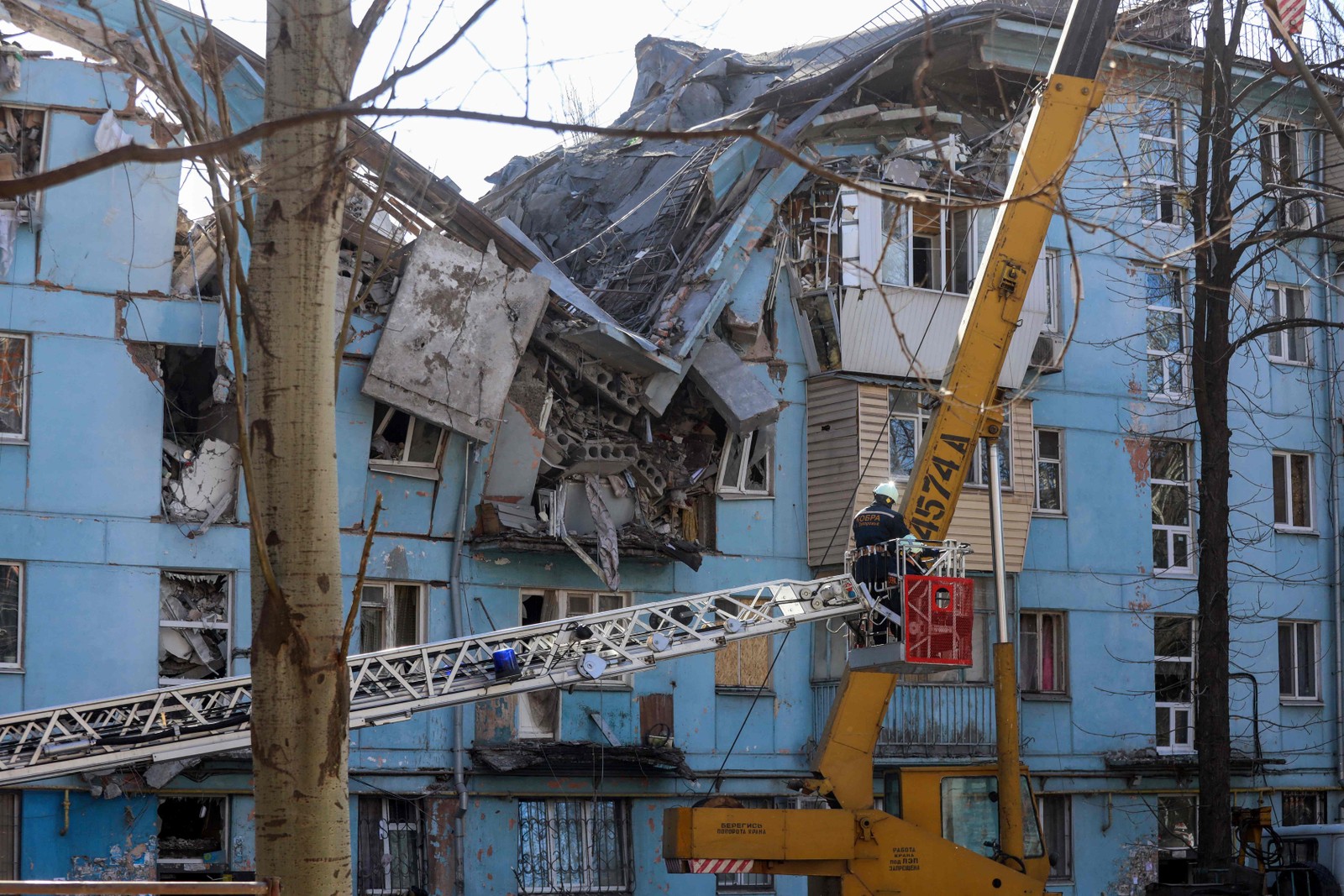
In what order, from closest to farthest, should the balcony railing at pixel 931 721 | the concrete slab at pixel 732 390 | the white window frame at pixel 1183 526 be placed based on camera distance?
the concrete slab at pixel 732 390, the balcony railing at pixel 931 721, the white window frame at pixel 1183 526

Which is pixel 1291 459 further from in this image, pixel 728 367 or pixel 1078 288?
pixel 1078 288

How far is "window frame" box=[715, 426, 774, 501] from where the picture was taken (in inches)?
872

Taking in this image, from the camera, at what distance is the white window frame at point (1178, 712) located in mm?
25438

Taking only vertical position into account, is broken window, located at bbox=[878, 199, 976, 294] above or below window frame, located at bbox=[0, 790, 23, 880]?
above

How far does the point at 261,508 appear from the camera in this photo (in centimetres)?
623

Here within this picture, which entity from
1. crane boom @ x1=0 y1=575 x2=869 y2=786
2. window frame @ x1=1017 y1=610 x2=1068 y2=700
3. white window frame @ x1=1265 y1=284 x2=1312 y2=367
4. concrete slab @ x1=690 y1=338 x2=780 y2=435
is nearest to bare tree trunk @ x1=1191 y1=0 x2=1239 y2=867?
window frame @ x1=1017 y1=610 x2=1068 y2=700

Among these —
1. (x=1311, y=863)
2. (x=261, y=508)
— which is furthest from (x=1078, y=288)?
Answer: (x=1311, y=863)

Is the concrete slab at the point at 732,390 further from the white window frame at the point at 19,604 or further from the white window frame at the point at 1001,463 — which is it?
the white window frame at the point at 19,604

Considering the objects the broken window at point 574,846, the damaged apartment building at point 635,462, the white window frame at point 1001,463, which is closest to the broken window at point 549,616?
the damaged apartment building at point 635,462

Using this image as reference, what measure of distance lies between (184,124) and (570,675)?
9.45 meters

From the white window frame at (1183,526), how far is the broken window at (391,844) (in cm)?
1287

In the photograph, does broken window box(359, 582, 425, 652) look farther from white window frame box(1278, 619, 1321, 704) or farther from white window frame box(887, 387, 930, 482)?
white window frame box(1278, 619, 1321, 704)

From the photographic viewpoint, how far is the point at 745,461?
73.4 ft

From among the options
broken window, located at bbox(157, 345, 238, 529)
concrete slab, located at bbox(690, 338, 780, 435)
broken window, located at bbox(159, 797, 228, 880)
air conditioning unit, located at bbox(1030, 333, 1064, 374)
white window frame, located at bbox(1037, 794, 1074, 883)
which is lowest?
white window frame, located at bbox(1037, 794, 1074, 883)
